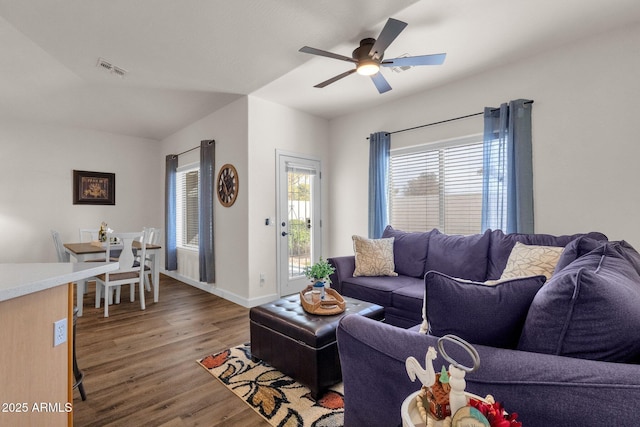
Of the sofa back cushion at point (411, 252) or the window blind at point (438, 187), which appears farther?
the window blind at point (438, 187)

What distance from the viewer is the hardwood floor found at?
1.83 meters

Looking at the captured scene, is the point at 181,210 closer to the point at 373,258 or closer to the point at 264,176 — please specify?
the point at 264,176

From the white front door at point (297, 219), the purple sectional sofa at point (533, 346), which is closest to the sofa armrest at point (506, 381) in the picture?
the purple sectional sofa at point (533, 346)

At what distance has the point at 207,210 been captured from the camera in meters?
4.54

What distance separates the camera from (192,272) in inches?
202

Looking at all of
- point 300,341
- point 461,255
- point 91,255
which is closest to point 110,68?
point 91,255

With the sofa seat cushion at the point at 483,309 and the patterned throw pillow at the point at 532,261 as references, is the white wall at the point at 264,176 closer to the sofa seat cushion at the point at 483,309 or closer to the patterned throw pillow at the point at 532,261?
the patterned throw pillow at the point at 532,261

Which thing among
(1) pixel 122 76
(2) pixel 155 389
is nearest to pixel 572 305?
(2) pixel 155 389

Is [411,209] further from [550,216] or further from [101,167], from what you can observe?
[101,167]

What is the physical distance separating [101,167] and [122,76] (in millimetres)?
2816

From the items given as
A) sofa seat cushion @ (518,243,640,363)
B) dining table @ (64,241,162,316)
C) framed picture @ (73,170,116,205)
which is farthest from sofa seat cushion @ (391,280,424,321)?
framed picture @ (73,170,116,205)

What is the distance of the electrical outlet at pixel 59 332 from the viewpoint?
1.29 m

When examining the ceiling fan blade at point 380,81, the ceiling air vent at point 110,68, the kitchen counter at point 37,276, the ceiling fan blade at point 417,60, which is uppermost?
the ceiling air vent at point 110,68

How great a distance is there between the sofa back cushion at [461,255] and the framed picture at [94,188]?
5.61 m
